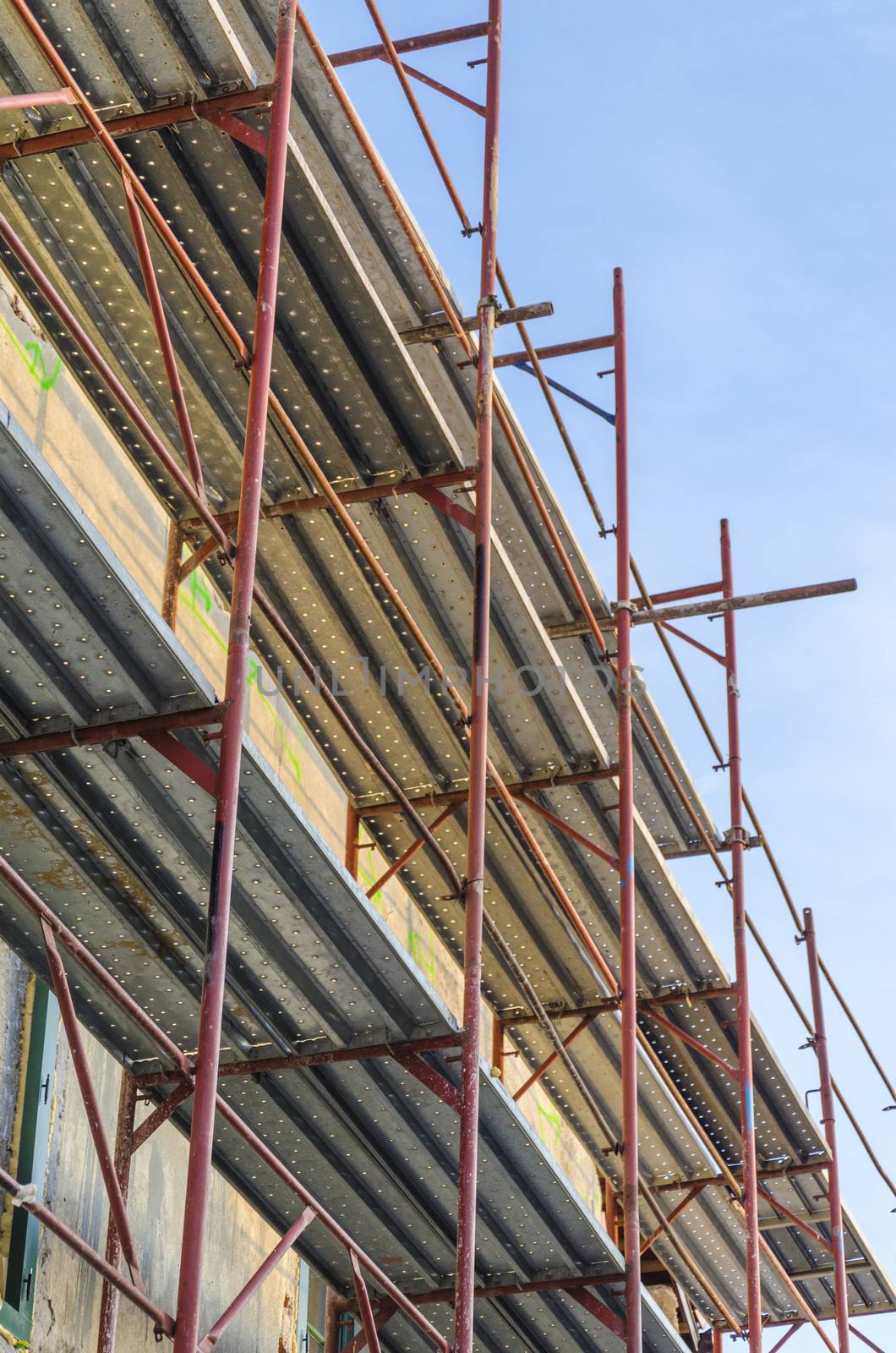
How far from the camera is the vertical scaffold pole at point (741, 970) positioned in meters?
14.8

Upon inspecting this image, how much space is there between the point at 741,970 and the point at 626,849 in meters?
2.72

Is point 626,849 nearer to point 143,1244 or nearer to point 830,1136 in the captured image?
point 143,1244

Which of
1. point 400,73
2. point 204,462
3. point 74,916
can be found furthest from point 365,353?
point 74,916

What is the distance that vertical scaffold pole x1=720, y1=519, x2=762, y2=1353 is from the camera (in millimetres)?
14828

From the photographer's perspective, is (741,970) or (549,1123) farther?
(549,1123)

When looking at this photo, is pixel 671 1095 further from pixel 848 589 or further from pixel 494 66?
pixel 494 66

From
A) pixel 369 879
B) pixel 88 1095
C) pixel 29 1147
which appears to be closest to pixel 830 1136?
pixel 369 879

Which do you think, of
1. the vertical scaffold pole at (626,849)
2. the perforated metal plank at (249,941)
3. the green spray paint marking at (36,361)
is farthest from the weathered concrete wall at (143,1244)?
the green spray paint marking at (36,361)

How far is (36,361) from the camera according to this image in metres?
10.6

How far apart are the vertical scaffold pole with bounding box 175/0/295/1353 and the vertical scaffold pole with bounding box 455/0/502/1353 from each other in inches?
64.1

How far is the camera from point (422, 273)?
13.1 metres

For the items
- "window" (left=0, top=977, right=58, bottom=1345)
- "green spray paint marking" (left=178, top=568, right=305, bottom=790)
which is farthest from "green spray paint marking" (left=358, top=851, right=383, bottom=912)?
"window" (left=0, top=977, right=58, bottom=1345)

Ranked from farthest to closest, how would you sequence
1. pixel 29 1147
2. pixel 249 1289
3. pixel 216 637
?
pixel 216 637, pixel 29 1147, pixel 249 1289

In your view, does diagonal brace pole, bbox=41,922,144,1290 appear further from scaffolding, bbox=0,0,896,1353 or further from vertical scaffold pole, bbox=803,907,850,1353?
vertical scaffold pole, bbox=803,907,850,1353
